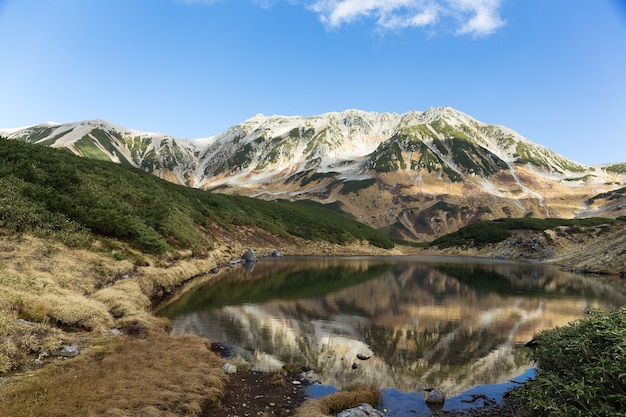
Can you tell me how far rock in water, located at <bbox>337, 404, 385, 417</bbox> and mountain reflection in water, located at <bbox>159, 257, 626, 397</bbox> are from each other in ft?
12.3

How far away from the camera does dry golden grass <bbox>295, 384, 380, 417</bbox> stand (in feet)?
46.2

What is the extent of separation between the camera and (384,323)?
105 feet

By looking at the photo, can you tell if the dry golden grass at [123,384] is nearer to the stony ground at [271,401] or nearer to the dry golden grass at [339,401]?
the stony ground at [271,401]

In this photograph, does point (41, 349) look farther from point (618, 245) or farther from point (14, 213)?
point (618, 245)

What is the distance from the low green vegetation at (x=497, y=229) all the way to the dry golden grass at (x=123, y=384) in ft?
576

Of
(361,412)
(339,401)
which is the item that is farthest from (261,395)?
(361,412)

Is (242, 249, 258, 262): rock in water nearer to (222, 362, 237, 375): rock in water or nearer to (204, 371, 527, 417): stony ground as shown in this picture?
(222, 362, 237, 375): rock in water

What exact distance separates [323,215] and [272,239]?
59032 millimetres

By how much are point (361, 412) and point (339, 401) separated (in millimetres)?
1393

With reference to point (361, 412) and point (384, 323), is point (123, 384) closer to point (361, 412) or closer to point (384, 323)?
point (361, 412)

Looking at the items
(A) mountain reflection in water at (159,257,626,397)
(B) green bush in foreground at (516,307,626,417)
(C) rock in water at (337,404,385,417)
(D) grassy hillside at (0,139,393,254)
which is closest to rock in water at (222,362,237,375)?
(A) mountain reflection in water at (159,257,626,397)

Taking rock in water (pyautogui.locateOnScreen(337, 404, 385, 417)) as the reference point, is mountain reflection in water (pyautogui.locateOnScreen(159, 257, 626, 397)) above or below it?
Result: below

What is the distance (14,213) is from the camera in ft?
111

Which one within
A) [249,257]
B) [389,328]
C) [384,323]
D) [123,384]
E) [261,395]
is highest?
[123,384]
